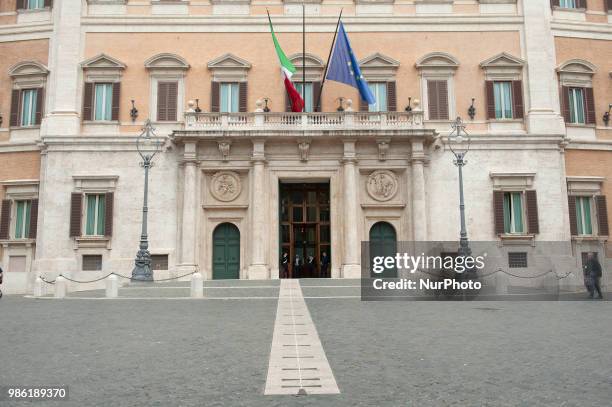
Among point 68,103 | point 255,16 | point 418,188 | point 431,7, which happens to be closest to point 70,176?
point 68,103

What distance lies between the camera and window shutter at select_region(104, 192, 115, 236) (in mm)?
24781

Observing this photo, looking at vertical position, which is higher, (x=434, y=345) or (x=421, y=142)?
(x=421, y=142)

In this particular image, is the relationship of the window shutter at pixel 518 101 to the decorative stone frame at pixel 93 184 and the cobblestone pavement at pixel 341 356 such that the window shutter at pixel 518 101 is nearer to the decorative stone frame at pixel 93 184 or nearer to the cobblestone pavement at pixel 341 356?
the cobblestone pavement at pixel 341 356

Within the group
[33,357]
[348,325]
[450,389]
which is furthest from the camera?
[348,325]

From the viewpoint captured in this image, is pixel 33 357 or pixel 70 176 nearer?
pixel 33 357

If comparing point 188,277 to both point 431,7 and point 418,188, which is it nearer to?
point 418,188

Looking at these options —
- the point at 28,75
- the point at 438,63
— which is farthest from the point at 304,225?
the point at 28,75

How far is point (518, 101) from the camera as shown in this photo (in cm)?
2638

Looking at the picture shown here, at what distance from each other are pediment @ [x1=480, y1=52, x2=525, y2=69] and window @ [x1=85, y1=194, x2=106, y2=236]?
1958 centimetres

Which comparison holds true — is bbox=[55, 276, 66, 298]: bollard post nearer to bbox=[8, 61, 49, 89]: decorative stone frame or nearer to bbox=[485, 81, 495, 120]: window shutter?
bbox=[8, 61, 49, 89]: decorative stone frame

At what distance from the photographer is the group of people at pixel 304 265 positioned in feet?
Result: 84.9

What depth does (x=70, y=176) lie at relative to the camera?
25.3 m

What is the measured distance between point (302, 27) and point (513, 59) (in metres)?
10.6

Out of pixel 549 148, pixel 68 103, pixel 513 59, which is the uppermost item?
pixel 513 59
